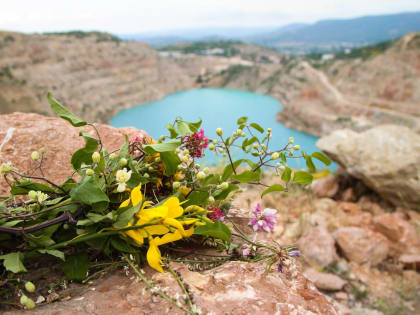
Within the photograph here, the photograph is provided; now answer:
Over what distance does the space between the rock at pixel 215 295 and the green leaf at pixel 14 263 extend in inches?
4.1

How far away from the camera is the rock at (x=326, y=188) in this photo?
491 centimetres

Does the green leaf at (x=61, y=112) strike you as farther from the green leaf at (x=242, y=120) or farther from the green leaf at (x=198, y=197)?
the green leaf at (x=242, y=120)

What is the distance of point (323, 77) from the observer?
2258cm

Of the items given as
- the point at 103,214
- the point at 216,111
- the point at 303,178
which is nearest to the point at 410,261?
the point at 303,178

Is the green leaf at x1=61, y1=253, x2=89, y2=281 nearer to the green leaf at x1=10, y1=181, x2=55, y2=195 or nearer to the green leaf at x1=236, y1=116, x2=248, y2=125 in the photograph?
the green leaf at x1=10, y1=181, x2=55, y2=195

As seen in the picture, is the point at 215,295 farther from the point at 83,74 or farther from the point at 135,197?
the point at 83,74

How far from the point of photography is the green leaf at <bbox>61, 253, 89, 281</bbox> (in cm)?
73

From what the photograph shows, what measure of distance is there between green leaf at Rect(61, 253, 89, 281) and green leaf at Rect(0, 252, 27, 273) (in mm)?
106

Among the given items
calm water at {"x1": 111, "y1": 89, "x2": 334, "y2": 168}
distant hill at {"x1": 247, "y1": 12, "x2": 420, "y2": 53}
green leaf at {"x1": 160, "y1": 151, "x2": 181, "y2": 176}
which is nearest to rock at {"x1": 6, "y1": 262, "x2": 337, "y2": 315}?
green leaf at {"x1": 160, "y1": 151, "x2": 181, "y2": 176}

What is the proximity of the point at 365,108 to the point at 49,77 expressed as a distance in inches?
814

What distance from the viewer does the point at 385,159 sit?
4262mm

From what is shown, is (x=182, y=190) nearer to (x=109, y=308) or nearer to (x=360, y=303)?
(x=109, y=308)

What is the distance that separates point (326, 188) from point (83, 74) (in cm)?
2357

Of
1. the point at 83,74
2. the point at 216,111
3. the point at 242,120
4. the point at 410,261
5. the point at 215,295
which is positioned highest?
the point at 242,120
